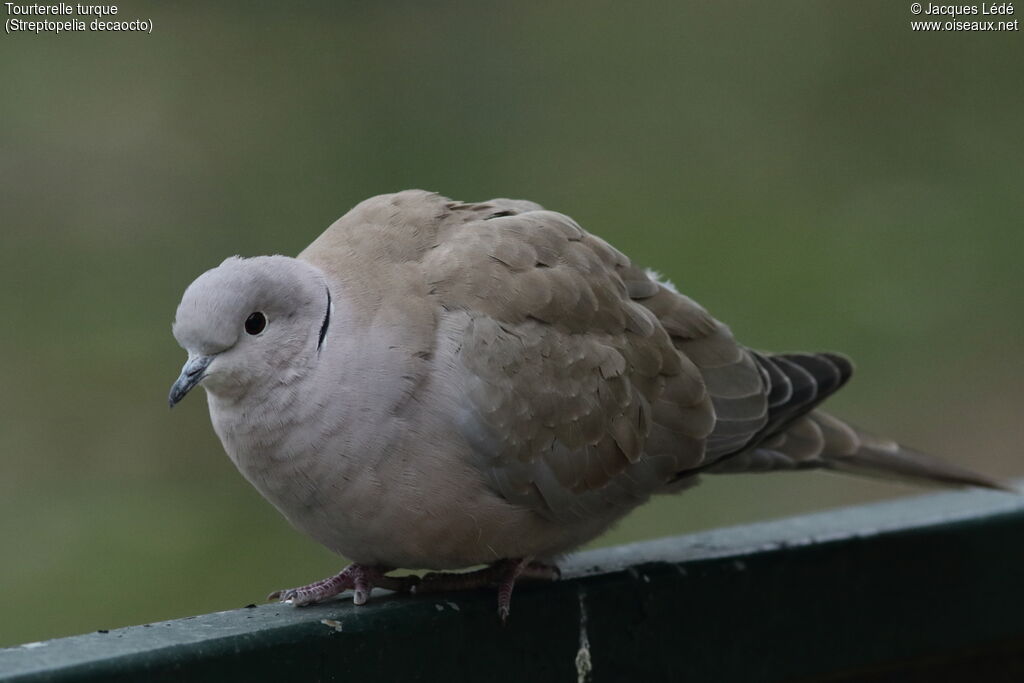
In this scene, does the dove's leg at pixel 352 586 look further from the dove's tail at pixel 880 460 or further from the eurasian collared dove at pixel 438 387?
the dove's tail at pixel 880 460

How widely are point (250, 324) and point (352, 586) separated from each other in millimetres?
541

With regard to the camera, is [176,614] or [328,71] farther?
[328,71]

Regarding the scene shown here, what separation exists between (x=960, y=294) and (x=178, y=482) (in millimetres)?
3526

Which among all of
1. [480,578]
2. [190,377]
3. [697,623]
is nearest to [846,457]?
[697,623]

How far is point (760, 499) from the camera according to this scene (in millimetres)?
5961

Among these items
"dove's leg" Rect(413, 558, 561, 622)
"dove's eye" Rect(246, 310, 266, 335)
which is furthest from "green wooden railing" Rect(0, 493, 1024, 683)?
"dove's eye" Rect(246, 310, 266, 335)

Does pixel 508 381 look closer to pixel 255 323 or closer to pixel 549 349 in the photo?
pixel 549 349

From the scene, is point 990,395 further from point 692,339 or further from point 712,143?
→ point 692,339

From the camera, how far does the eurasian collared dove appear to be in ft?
9.30

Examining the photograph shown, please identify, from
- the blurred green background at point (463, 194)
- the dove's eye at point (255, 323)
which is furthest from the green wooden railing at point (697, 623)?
the blurred green background at point (463, 194)

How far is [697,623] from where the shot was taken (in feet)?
9.95

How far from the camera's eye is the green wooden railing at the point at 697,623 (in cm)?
246

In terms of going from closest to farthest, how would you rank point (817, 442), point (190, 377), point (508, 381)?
1. point (190, 377)
2. point (508, 381)
3. point (817, 442)

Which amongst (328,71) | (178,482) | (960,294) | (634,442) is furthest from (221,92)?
(634,442)
